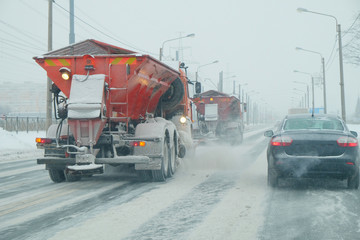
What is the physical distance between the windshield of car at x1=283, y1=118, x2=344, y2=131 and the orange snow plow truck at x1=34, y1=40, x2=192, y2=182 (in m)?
2.53

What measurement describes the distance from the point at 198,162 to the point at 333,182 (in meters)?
5.33

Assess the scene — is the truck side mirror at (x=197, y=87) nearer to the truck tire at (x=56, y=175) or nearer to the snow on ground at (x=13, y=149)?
the truck tire at (x=56, y=175)

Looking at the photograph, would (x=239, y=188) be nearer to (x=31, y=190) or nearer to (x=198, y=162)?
(x=31, y=190)

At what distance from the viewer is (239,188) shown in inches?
338

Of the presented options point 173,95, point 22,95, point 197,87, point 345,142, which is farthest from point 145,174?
point 22,95

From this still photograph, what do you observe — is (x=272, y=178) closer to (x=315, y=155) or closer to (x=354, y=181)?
(x=315, y=155)

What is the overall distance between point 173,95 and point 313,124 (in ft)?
16.2

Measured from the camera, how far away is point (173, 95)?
42.0ft

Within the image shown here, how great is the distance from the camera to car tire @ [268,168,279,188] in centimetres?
818

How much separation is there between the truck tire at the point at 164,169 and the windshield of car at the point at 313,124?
2574mm

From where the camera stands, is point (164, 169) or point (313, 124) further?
point (164, 169)

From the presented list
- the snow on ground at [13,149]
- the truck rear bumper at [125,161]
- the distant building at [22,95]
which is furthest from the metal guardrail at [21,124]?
the distant building at [22,95]

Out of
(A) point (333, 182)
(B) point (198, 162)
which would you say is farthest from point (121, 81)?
(B) point (198, 162)

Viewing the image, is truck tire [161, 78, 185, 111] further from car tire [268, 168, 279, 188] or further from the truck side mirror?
car tire [268, 168, 279, 188]
